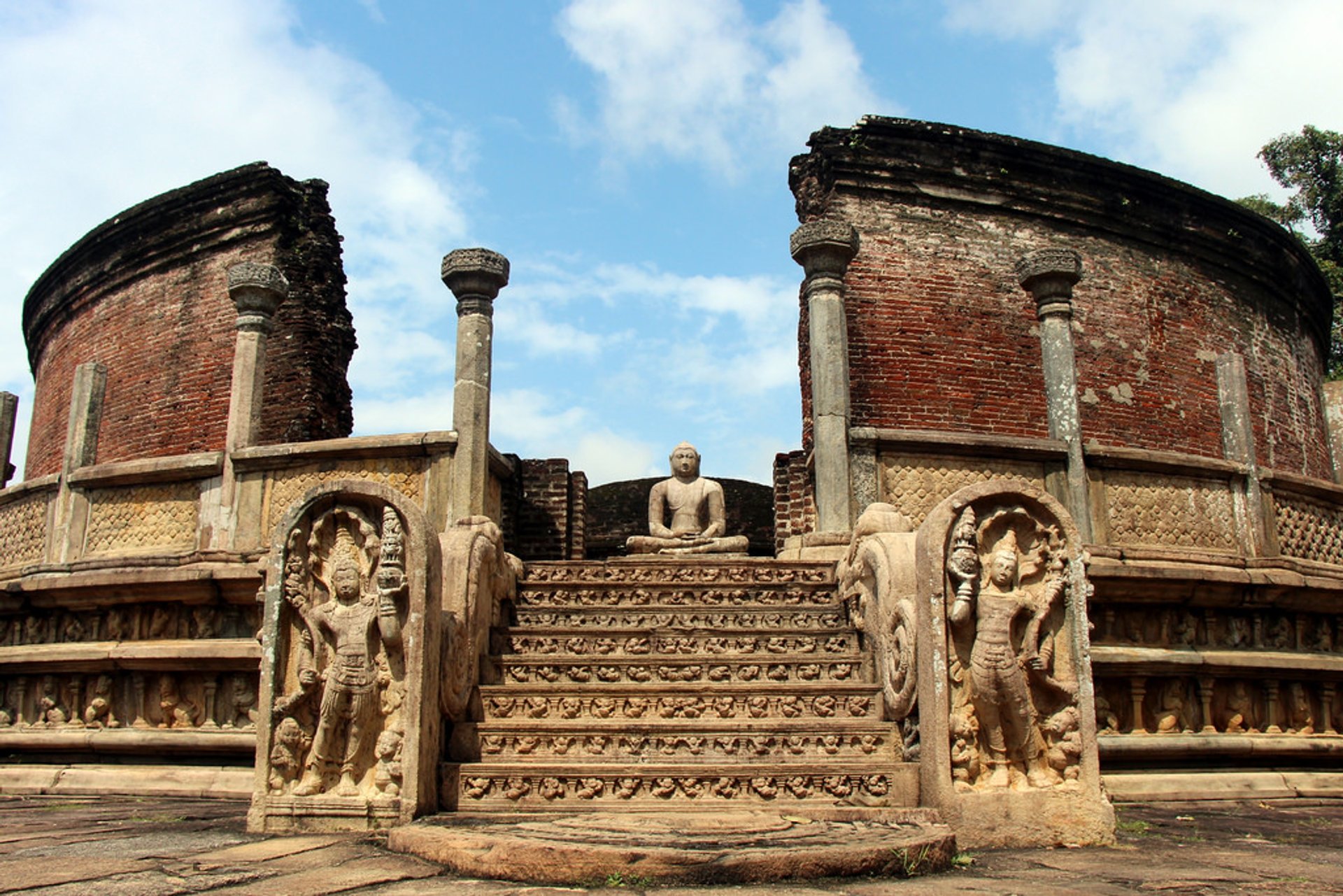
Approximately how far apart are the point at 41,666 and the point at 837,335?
6523 millimetres

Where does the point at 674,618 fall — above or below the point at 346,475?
below

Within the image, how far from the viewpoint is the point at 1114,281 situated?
13430 millimetres

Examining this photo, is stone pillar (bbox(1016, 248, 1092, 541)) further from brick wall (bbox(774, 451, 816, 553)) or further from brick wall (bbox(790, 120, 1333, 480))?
A: brick wall (bbox(790, 120, 1333, 480))

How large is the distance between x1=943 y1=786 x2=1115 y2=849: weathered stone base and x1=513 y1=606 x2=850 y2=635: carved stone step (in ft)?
6.68

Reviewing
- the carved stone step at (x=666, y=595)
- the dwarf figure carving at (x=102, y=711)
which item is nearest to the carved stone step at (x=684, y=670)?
the carved stone step at (x=666, y=595)

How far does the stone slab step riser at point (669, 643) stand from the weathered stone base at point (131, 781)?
2.14 metres

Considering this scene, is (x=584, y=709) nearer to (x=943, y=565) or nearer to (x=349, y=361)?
(x=943, y=565)

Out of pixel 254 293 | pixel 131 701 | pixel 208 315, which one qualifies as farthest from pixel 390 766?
pixel 208 315

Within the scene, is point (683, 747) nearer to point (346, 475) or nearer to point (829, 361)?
point (346, 475)

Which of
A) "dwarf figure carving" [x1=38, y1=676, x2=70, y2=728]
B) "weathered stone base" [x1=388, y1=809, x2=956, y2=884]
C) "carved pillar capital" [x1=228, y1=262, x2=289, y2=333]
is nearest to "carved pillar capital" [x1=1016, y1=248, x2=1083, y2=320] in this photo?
"weathered stone base" [x1=388, y1=809, x2=956, y2=884]

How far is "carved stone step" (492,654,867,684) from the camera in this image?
6012 mm

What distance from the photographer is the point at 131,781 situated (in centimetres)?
726

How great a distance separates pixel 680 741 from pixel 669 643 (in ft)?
3.44

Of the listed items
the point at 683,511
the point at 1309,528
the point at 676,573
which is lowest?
the point at 676,573
